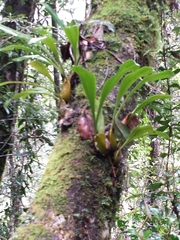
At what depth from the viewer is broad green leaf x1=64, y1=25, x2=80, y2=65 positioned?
1061 mm

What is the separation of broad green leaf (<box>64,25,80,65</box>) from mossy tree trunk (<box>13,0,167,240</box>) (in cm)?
9

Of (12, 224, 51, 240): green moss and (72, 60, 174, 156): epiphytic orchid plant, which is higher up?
(72, 60, 174, 156): epiphytic orchid plant

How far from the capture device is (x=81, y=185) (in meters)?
0.95

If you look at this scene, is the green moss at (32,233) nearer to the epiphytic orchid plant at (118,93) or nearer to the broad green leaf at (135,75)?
the epiphytic orchid plant at (118,93)

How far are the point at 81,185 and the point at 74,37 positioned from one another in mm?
581

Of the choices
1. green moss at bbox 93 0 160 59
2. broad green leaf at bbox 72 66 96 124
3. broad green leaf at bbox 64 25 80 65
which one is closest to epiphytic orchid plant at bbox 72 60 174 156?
broad green leaf at bbox 72 66 96 124

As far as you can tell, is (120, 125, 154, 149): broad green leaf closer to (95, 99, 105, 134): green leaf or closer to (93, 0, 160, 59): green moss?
(95, 99, 105, 134): green leaf

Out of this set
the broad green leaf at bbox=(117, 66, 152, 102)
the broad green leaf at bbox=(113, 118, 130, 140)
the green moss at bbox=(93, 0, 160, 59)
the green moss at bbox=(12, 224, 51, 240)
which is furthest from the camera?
the green moss at bbox=(93, 0, 160, 59)

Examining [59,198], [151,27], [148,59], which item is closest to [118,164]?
[59,198]

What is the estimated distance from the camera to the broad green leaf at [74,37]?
1.06 metres

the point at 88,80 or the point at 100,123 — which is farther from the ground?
the point at 88,80

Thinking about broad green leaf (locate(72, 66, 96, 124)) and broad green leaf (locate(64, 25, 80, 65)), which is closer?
broad green leaf (locate(72, 66, 96, 124))

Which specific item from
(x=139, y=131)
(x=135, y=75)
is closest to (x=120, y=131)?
(x=139, y=131)

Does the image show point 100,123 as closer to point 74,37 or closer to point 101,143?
point 101,143
